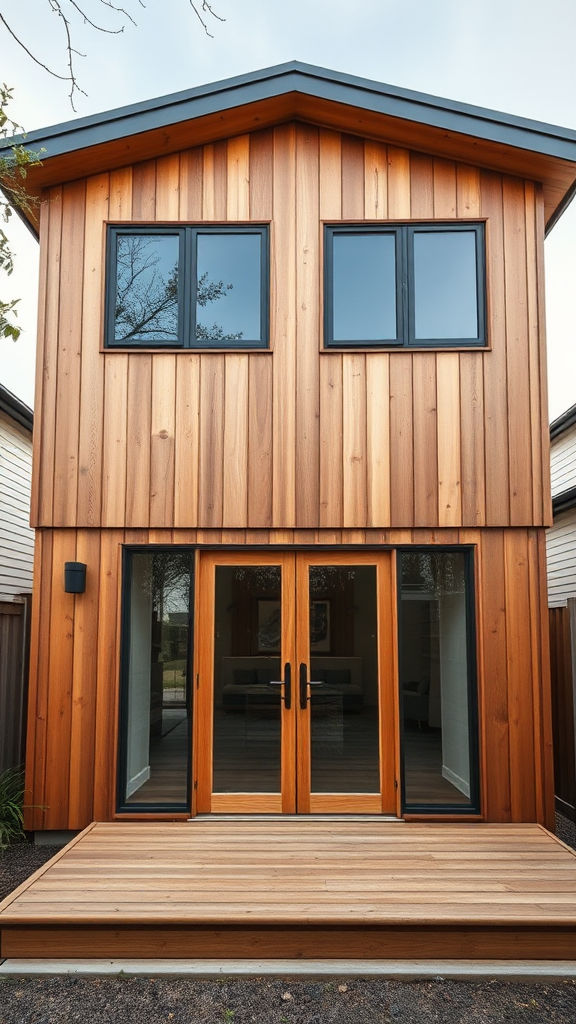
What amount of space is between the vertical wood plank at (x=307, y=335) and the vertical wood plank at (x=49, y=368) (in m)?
1.92

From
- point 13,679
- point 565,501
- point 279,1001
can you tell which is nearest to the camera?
point 279,1001

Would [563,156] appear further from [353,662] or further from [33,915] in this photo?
[33,915]

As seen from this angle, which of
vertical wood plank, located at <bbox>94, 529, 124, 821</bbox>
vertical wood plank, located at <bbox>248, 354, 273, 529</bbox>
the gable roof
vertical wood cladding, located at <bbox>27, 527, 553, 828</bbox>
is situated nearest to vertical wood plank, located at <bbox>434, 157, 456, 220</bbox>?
the gable roof

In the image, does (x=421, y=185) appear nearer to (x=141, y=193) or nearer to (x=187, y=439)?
(x=141, y=193)

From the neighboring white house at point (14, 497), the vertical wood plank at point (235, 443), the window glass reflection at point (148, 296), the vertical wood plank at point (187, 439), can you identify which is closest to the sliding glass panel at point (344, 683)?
the vertical wood plank at point (235, 443)

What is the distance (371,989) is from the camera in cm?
326

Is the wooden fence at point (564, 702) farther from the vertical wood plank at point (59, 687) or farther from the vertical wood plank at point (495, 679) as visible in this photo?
the vertical wood plank at point (59, 687)

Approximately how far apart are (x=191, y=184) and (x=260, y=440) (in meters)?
2.19

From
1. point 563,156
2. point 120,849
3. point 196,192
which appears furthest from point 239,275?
point 120,849

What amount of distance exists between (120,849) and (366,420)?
11.5 ft

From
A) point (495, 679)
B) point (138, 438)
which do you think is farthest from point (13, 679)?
point (495, 679)

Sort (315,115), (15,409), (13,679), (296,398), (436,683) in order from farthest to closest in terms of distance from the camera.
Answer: (15,409) < (13,679) < (315,115) < (296,398) < (436,683)

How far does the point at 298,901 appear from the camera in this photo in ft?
11.8

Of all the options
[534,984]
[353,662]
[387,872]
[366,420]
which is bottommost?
[534,984]
